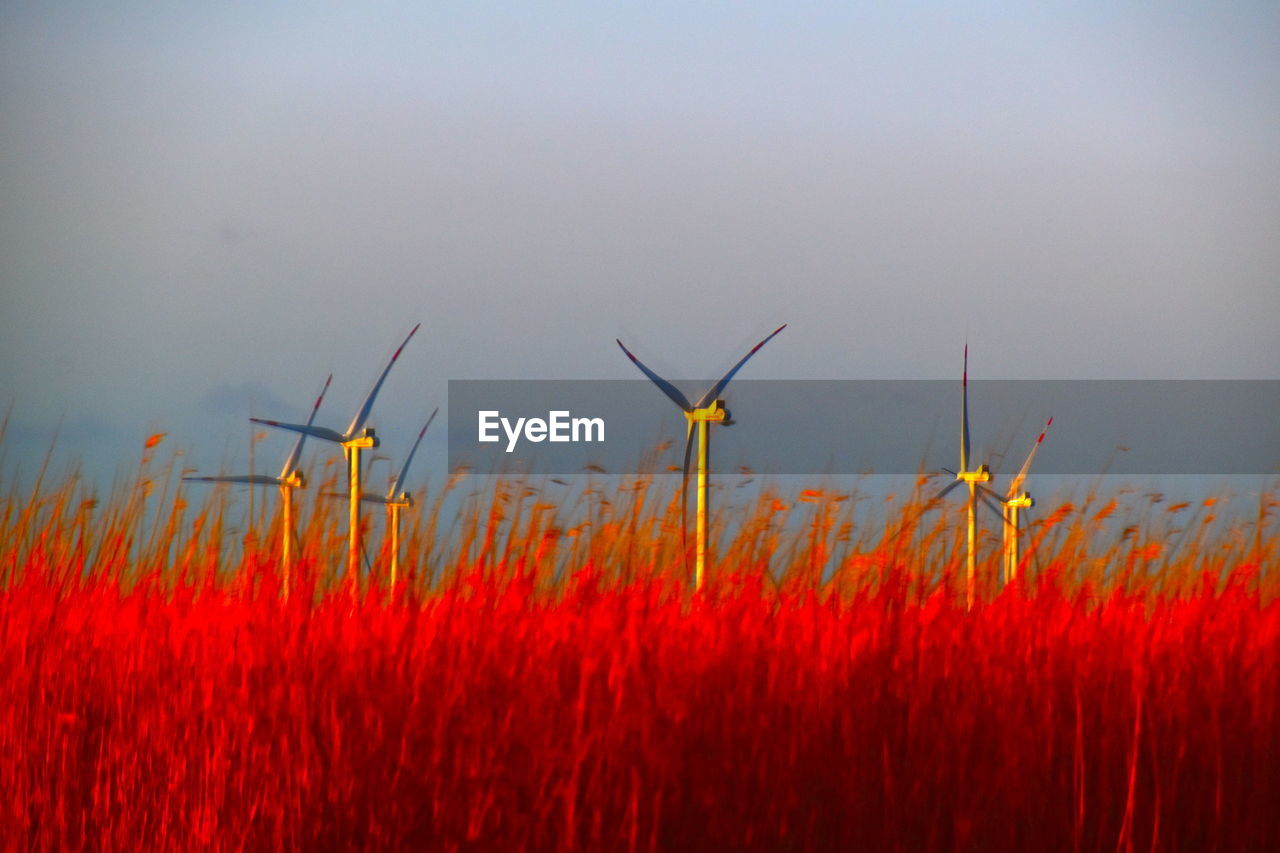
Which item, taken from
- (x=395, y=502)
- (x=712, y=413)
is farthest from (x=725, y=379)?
(x=395, y=502)

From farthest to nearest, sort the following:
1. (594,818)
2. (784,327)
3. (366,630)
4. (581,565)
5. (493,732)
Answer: (784,327) → (581,565) → (366,630) → (493,732) → (594,818)

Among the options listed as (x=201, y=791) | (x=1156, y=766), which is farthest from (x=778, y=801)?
(x=201, y=791)

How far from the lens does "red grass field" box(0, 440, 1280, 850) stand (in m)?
6.12

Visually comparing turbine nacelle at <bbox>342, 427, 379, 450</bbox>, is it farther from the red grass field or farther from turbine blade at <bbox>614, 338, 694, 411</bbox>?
the red grass field

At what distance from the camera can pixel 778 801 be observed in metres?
6.14

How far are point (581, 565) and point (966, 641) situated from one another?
2.25m

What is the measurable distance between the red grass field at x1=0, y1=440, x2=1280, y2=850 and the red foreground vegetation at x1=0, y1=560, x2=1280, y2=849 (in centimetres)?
2

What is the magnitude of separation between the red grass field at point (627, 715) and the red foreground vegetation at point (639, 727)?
0.02 meters

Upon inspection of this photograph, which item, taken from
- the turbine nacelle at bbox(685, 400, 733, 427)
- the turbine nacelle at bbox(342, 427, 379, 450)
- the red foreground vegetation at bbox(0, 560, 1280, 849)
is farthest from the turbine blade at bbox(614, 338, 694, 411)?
the red foreground vegetation at bbox(0, 560, 1280, 849)

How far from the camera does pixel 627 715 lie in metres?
6.27


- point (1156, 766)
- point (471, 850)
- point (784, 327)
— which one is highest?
point (784, 327)

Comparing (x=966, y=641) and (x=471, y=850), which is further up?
(x=966, y=641)

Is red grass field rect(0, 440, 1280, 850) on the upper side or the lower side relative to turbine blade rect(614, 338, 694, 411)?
lower

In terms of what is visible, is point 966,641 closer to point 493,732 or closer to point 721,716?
point 721,716
